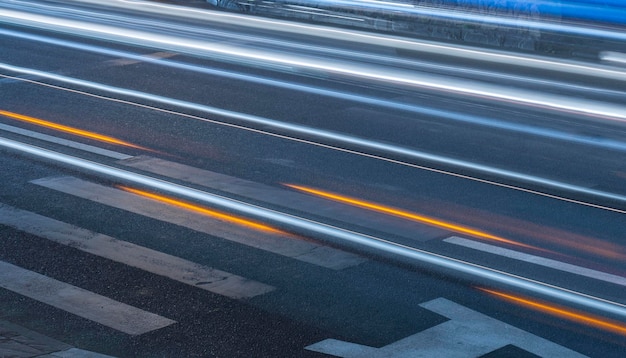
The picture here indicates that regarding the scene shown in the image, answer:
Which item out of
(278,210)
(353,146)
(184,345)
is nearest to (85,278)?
(184,345)

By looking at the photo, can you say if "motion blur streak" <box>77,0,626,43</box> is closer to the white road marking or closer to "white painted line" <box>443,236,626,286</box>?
"white painted line" <box>443,236,626,286</box>

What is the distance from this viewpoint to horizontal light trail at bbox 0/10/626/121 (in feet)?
22.1

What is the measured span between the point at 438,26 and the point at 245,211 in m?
3.15

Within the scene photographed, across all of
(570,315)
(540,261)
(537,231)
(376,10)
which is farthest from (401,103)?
(570,315)

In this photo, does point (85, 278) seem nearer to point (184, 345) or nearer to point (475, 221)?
point (184, 345)

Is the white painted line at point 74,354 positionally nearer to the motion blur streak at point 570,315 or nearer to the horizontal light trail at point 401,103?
the motion blur streak at point 570,315

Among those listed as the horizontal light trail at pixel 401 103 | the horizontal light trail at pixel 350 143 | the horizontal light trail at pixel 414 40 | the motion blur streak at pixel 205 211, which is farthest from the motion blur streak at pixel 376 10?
the motion blur streak at pixel 205 211

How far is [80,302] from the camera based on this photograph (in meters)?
5.97

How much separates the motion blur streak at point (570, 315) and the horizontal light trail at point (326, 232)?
0.22 feet

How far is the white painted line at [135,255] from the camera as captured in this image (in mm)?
6227

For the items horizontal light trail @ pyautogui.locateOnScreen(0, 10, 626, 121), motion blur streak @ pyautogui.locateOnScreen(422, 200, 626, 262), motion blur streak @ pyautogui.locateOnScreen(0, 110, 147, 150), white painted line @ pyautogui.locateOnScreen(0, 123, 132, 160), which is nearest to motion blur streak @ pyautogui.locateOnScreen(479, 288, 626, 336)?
motion blur streak @ pyautogui.locateOnScreen(422, 200, 626, 262)

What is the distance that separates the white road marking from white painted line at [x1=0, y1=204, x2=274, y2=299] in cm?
97

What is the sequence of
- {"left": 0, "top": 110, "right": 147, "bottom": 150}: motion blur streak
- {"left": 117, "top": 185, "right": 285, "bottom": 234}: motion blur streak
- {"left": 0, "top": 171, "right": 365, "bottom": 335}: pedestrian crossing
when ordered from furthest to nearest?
{"left": 0, "top": 110, "right": 147, "bottom": 150}: motion blur streak < {"left": 117, "top": 185, "right": 285, "bottom": 234}: motion blur streak < {"left": 0, "top": 171, "right": 365, "bottom": 335}: pedestrian crossing

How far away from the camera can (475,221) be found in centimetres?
735
